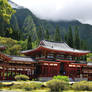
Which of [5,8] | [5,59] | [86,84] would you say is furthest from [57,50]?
[5,8]

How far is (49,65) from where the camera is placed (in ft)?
110

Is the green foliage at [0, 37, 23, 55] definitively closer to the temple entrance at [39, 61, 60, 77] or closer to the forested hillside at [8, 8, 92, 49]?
the temple entrance at [39, 61, 60, 77]

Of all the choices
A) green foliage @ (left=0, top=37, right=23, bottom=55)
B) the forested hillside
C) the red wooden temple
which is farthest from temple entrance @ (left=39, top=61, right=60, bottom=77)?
the forested hillside

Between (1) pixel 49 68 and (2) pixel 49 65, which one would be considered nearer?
(1) pixel 49 68

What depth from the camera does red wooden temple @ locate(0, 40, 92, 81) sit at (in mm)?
30453

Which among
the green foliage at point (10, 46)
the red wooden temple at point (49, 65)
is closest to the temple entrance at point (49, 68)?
the red wooden temple at point (49, 65)

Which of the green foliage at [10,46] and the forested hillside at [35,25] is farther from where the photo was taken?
the forested hillside at [35,25]

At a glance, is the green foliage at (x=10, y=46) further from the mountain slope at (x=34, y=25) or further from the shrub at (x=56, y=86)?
the mountain slope at (x=34, y=25)

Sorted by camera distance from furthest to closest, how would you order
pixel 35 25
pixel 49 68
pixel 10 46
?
1. pixel 35 25
2. pixel 10 46
3. pixel 49 68

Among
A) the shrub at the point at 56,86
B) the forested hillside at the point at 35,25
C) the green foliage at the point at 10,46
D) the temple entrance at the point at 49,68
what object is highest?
the forested hillside at the point at 35,25

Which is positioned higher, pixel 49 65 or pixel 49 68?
pixel 49 65

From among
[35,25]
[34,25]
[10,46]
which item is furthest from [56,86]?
[35,25]

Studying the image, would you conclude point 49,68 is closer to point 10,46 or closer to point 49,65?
point 49,65

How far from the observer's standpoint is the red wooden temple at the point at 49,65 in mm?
30453
